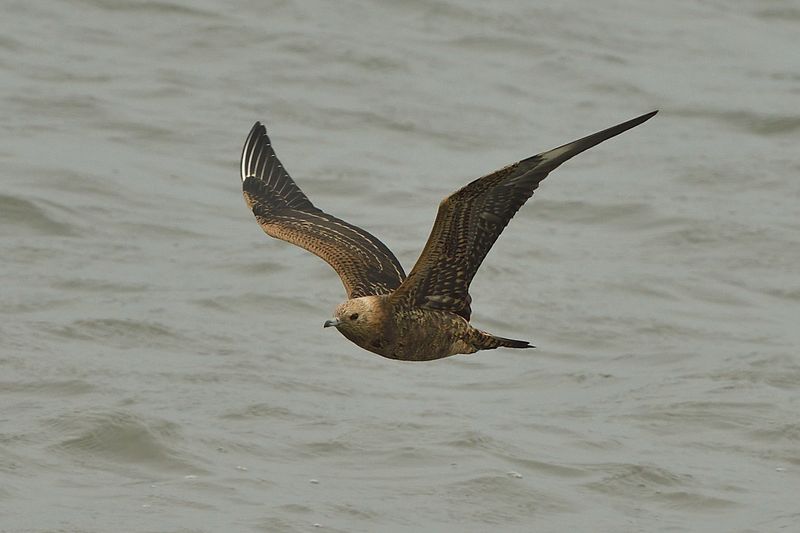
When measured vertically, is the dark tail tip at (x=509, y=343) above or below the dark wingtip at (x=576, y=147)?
below

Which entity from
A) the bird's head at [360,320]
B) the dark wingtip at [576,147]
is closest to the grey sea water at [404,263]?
the bird's head at [360,320]

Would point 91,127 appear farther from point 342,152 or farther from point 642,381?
point 642,381

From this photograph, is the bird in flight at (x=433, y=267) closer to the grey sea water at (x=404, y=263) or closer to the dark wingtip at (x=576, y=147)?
the dark wingtip at (x=576, y=147)

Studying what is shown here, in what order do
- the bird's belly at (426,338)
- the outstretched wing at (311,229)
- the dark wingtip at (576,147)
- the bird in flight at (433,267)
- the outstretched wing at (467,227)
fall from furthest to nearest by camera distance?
1. the outstretched wing at (311,229)
2. the bird's belly at (426,338)
3. the bird in flight at (433,267)
4. the outstretched wing at (467,227)
5. the dark wingtip at (576,147)

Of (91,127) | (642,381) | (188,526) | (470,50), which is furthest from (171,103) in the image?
(188,526)

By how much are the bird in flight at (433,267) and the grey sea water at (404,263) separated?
2503mm

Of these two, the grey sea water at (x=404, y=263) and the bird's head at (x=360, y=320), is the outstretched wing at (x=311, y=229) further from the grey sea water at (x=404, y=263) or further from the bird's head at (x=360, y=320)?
the grey sea water at (x=404, y=263)

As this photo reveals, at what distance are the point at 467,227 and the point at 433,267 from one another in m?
0.37

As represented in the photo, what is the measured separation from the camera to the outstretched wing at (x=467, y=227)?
327 inches

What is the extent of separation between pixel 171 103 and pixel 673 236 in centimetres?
589

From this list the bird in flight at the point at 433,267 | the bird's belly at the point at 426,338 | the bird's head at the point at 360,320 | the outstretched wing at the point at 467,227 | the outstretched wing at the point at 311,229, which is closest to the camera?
the outstretched wing at the point at 467,227

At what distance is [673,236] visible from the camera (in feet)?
56.7

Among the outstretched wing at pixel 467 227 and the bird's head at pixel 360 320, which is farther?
the bird's head at pixel 360 320

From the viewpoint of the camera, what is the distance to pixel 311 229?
34.4 ft
